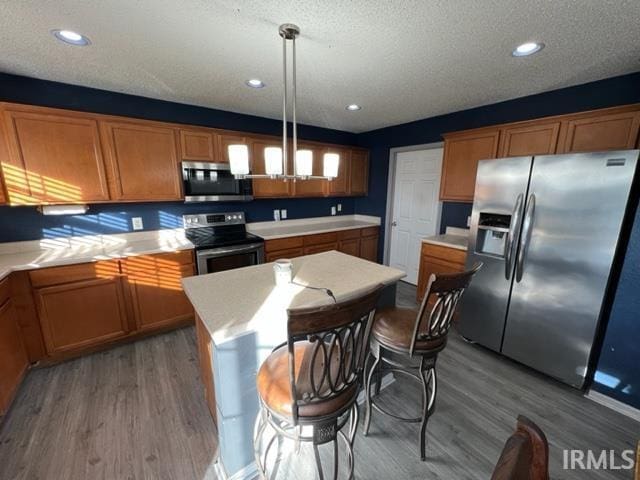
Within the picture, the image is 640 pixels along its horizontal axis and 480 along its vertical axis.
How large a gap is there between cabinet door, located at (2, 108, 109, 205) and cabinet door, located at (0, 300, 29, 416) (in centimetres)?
95

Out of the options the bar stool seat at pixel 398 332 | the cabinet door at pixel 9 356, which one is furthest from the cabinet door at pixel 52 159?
the bar stool seat at pixel 398 332

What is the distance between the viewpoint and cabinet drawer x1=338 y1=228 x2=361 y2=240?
13.5 ft

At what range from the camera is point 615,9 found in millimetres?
1418

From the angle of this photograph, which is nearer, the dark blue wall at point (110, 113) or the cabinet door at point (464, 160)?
the dark blue wall at point (110, 113)

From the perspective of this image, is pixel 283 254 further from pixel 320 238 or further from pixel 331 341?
pixel 331 341

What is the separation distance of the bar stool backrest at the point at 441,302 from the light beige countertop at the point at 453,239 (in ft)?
5.59

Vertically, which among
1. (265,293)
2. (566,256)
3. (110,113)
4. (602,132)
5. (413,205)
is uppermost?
(110,113)

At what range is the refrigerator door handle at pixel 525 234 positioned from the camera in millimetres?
2117

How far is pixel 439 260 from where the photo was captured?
3.14 metres

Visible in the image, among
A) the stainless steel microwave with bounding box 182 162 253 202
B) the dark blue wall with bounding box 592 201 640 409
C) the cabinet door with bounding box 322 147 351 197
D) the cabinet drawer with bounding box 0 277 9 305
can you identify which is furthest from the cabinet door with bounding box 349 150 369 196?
the cabinet drawer with bounding box 0 277 9 305

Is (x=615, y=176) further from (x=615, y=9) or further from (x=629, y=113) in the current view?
(x=615, y=9)

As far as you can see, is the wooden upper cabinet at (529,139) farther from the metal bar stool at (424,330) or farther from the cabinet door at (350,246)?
the cabinet door at (350,246)

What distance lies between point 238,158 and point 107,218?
2171mm

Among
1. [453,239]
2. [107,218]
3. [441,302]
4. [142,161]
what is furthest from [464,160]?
[107,218]
